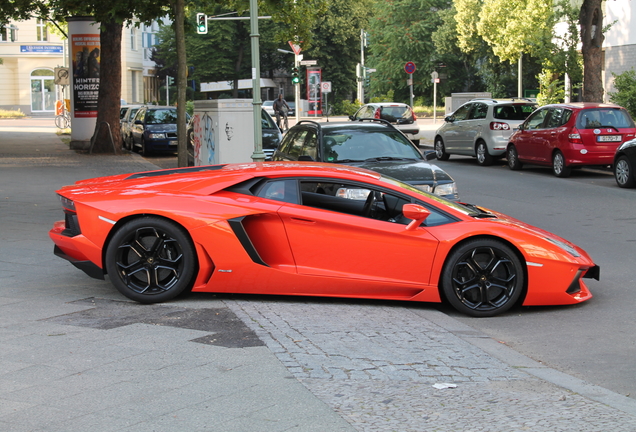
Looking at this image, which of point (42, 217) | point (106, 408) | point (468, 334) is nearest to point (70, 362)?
point (106, 408)

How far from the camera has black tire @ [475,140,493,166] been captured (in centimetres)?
2184

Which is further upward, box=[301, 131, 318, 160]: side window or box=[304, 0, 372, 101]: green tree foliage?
box=[304, 0, 372, 101]: green tree foliage

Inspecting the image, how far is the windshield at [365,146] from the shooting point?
11.2 metres

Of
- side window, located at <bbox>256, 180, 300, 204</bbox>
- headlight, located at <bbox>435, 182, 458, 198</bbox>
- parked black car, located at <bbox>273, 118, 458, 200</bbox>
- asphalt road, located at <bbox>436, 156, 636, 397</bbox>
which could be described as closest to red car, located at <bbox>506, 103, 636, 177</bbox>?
asphalt road, located at <bbox>436, 156, 636, 397</bbox>

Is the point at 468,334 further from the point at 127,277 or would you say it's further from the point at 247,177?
the point at 127,277

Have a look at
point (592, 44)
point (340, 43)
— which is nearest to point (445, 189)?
point (592, 44)

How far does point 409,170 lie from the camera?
34.8 feet

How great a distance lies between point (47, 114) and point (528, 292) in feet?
212

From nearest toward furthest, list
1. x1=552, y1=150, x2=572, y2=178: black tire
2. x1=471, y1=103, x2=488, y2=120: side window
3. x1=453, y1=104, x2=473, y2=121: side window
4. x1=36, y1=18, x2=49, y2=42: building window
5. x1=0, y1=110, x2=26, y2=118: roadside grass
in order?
x1=552, y1=150, x2=572, y2=178: black tire < x1=471, y1=103, x2=488, y2=120: side window < x1=453, y1=104, x2=473, y2=121: side window < x1=0, y1=110, x2=26, y2=118: roadside grass < x1=36, y1=18, x2=49, y2=42: building window

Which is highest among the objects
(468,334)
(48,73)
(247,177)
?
(48,73)

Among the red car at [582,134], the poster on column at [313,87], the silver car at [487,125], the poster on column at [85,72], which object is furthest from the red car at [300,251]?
the poster on column at [313,87]

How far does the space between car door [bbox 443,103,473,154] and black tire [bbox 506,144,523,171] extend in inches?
101

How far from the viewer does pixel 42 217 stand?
11.6 metres

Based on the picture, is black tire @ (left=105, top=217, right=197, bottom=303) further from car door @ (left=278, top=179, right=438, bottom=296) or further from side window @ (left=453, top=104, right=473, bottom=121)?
side window @ (left=453, top=104, right=473, bottom=121)
